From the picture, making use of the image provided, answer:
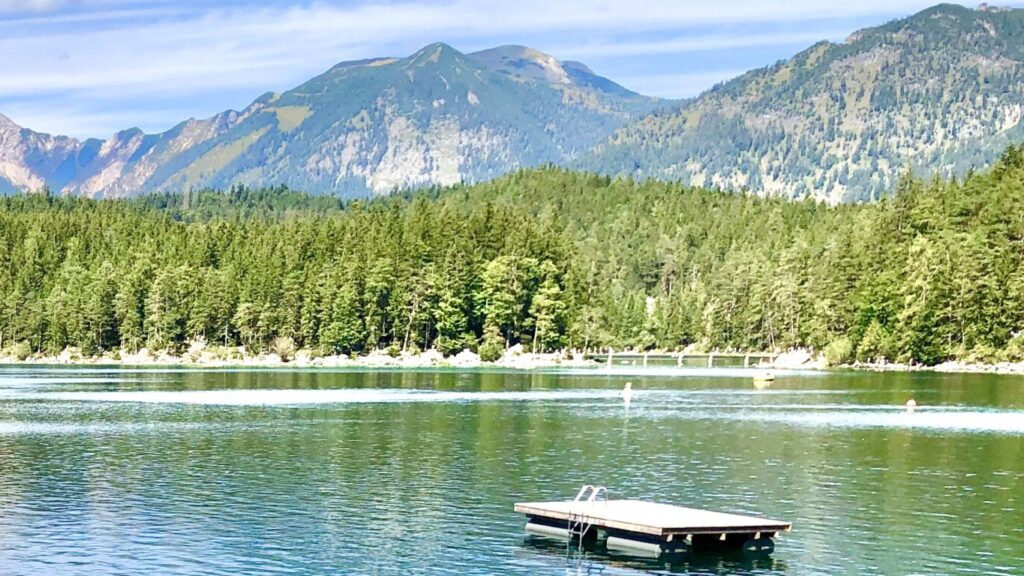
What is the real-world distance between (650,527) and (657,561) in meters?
1.27

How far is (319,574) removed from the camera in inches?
1762

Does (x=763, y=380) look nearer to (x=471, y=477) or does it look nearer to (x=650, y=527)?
(x=471, y=477)

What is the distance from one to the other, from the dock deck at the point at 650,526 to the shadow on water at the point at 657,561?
1.66 feet

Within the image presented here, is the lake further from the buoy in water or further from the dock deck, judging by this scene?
the buoy in water

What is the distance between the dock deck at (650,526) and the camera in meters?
48.0

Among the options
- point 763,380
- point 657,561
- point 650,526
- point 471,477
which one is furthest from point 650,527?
point 763,380

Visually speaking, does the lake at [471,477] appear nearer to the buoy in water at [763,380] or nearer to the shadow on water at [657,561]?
the shadow on water at [657,561]

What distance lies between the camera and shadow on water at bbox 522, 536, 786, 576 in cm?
4600

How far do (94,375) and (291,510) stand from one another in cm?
13471

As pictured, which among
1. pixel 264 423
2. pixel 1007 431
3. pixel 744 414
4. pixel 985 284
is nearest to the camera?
pixel 1007 431

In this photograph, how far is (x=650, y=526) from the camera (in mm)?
47906

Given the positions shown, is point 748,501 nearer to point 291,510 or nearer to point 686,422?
point 291,510

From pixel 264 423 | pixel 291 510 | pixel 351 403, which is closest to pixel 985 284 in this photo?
pixel 351 403

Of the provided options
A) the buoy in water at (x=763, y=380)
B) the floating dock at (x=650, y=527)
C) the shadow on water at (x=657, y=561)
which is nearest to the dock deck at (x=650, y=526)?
the floating dock at (x=650, y=527)
